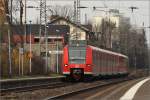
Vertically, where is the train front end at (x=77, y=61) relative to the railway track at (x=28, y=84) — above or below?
above

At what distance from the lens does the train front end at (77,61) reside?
43388mm

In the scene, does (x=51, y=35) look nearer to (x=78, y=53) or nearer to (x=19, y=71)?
(x=19, y=71)

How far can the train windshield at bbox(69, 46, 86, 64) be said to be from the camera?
43.7 metres

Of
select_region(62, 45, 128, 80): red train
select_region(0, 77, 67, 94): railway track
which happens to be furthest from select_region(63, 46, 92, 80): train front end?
select_region(0, 77, 67, 94): railway track

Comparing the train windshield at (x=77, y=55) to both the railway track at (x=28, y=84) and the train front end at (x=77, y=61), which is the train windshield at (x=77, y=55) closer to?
the train front end at (x=77, y=61)

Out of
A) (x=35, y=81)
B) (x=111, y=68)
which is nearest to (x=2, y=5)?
(x=111, y=68)

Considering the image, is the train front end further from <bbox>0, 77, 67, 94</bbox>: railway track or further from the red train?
<bbox>0, 77, 67, 94</bbox>: railway track

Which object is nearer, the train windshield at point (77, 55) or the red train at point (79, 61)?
the red train at point (79, 61)

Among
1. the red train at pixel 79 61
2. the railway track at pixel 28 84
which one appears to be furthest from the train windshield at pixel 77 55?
the railway track at pixel 28 84

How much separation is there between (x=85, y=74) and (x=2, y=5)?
72.9ft

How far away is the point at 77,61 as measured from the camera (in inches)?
1724

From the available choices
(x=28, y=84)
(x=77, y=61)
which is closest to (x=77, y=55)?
(x=77, y=61)

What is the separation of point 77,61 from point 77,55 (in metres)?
0.47

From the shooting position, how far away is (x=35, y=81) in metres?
45.4
